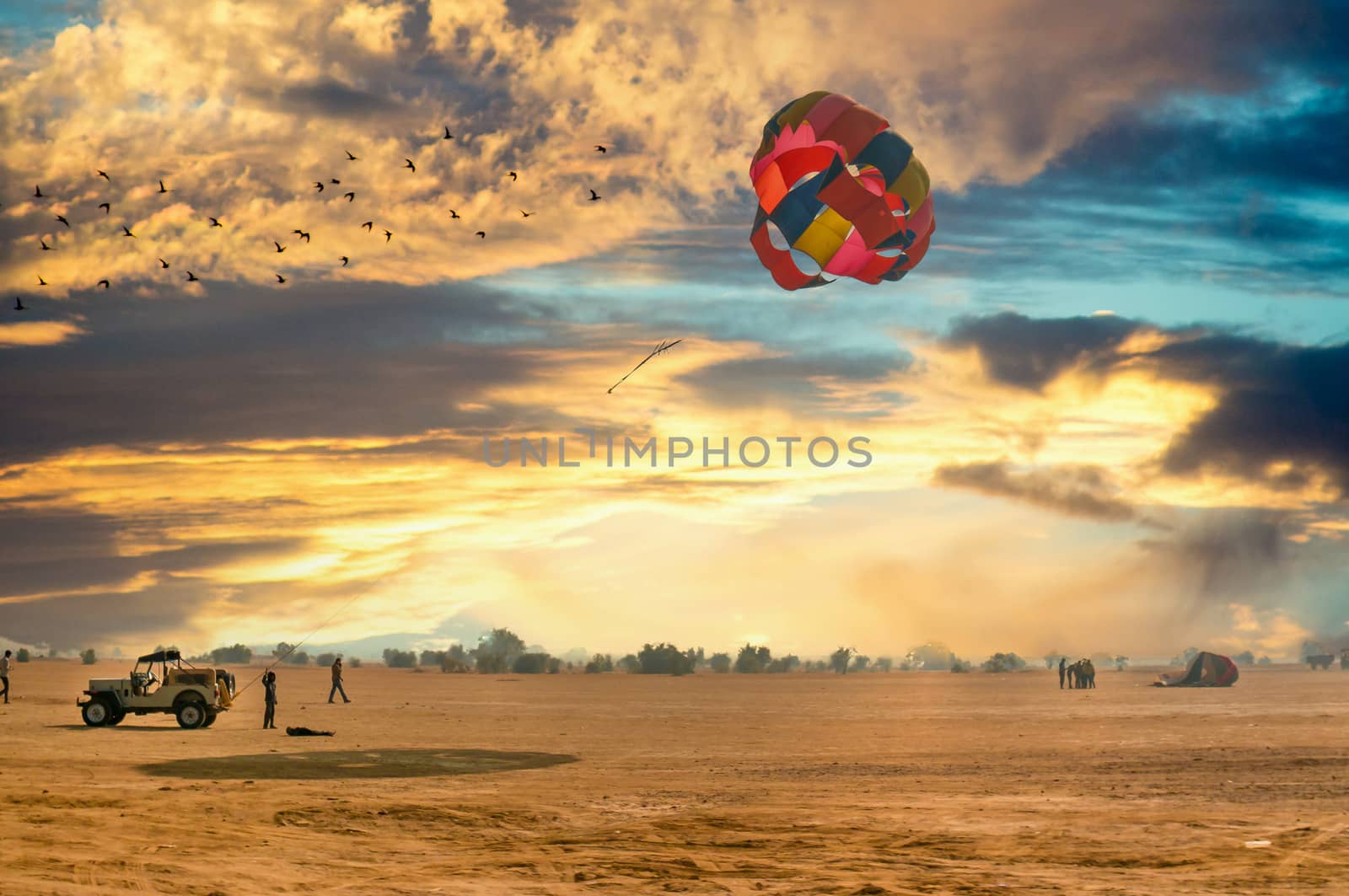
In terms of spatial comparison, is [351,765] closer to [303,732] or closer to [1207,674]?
[303,732]

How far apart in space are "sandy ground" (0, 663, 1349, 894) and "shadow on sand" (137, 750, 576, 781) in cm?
13

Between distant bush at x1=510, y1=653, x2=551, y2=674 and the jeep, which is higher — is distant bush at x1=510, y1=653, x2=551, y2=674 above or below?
below

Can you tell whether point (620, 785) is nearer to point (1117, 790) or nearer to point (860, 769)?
point (860, 769)

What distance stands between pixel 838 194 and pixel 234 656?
164986mm

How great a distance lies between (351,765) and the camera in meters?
25.1

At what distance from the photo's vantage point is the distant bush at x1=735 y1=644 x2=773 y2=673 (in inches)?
5472

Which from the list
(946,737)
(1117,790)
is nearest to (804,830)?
(1117,790)

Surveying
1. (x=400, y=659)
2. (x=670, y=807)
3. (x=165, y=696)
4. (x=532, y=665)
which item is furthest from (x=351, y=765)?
(x=400, y=659)

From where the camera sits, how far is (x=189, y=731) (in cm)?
3281

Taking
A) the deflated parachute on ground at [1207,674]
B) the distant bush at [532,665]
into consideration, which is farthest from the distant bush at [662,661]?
the deflated parachute on ground at [1207,674]

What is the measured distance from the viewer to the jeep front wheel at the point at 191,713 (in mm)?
33875

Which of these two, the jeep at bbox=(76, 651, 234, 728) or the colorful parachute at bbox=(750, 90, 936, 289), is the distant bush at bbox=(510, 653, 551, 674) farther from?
the colorful parachute at bbox=(750, 90, 936, 289)

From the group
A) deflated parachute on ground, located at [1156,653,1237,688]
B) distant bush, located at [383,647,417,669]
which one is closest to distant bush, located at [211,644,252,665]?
distant bush, located at [383,647,417,669]

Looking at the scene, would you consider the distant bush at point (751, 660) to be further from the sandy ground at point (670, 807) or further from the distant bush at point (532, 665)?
the sandy ground at point (670, 807)
